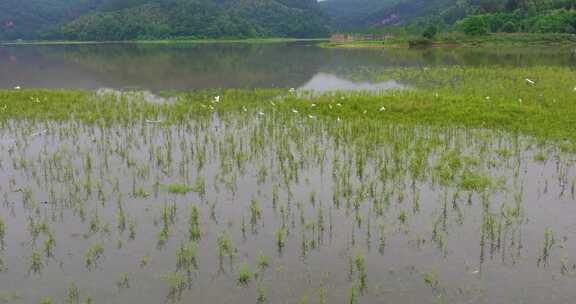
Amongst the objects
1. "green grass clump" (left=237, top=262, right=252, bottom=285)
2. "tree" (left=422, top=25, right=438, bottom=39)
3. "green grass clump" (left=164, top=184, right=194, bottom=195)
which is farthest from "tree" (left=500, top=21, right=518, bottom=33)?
"green grass clump" (left=237, top=262, right=252, bottom=285)

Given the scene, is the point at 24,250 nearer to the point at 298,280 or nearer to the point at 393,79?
the point at 298,280

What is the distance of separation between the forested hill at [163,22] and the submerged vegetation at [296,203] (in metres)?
A: 143

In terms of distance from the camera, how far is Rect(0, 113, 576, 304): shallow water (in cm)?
754

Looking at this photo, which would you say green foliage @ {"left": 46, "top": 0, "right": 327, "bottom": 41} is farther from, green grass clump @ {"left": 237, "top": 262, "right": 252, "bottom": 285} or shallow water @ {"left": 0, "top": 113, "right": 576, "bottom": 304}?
green grass clump @ {"left": 237, "top": 262, "right": 252, "bottom": 285}

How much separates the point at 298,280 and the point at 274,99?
55.2 feet

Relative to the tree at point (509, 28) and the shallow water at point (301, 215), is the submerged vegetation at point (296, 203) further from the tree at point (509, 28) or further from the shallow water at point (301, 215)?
the tree at point (509, 28)

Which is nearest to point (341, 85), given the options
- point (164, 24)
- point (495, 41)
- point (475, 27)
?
point (495, 41)

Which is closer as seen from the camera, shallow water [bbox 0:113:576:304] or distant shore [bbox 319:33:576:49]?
shallow water [bbox 0:113:576:304]

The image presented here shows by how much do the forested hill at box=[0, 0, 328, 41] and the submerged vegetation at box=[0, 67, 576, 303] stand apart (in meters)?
143

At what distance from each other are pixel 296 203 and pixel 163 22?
532 feet

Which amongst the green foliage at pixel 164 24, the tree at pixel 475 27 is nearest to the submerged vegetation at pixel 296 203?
the tree at pixel 475 27

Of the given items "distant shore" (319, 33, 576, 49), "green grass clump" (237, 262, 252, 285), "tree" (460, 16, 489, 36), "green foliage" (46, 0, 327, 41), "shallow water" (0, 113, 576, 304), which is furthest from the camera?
"green foliage" (46, 0, 327, 41)

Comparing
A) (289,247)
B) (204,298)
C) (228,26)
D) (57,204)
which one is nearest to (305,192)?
(289,247)

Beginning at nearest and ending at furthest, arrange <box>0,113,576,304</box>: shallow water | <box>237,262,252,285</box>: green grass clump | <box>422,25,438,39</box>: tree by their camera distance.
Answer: <box>0,113,576,304</box>: shallow water, <box>237,262,252,285</box>: green grass clump, <box>422,25,438,39</box>: tree
